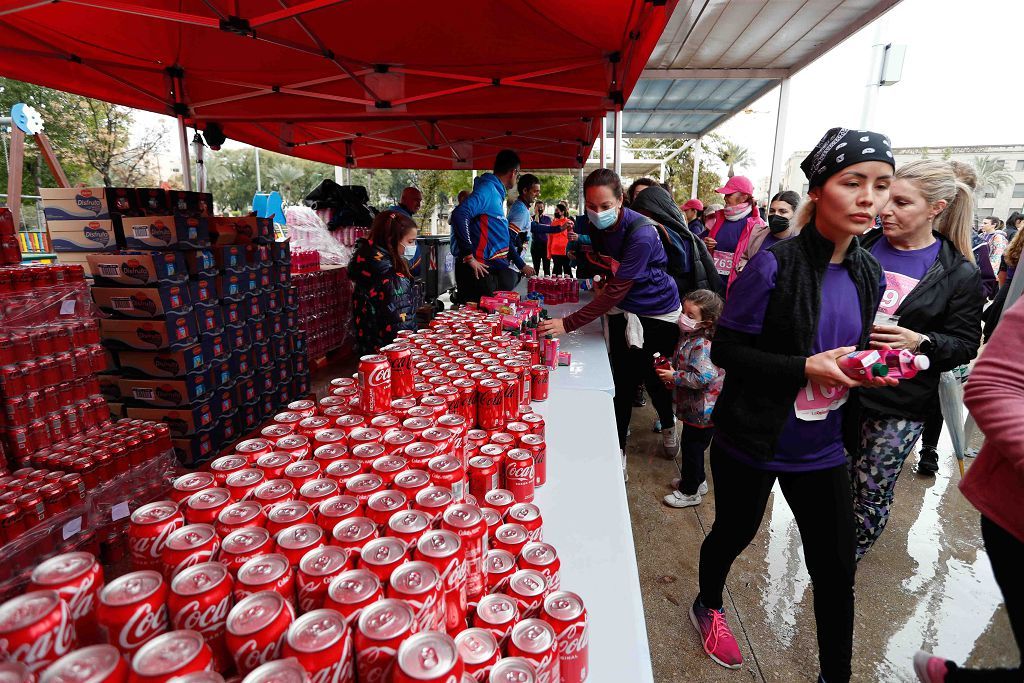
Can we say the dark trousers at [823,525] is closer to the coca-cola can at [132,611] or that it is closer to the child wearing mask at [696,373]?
the child wearing mask at [696,373]

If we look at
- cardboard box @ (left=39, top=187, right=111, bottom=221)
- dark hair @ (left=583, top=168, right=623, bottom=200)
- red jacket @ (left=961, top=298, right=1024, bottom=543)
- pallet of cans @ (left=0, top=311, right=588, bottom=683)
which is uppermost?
dark hair @ (left=583, top=168, right=623, bottom=200)

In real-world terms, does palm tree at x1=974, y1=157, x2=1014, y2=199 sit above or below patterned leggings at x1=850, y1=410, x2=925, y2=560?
above

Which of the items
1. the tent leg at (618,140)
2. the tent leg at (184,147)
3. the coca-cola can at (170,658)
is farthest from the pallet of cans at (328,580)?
the tent leg at (184,147)

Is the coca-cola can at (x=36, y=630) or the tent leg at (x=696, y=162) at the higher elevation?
the tent leg at (x=696, y=162)

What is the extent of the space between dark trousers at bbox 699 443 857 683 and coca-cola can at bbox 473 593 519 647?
47.2 inches

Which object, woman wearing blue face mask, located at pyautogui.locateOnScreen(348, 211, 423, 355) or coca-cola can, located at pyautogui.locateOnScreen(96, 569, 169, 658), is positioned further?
woman wearing blue face mask, located at pyautogui.locateOnScreen(348, 211, 423, 355)

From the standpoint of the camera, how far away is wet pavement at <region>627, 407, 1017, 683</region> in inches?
84.7

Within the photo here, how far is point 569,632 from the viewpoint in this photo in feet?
2.89

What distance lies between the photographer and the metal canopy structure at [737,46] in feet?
17.5

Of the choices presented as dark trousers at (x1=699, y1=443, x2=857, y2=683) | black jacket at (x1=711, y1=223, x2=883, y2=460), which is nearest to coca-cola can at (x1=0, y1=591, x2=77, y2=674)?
black jacket at (x1=711, y1=223, x2=883, y2=460)

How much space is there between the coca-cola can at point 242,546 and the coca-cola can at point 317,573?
92 mm

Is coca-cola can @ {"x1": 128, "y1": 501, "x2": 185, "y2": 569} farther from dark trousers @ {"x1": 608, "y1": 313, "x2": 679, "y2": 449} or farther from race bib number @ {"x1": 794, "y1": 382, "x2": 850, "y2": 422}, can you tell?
dark trousers @ {"x1": 608, "y1": 313, "x2": 679, "y2": 449}

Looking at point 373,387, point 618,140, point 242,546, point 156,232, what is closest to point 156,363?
point 156,232

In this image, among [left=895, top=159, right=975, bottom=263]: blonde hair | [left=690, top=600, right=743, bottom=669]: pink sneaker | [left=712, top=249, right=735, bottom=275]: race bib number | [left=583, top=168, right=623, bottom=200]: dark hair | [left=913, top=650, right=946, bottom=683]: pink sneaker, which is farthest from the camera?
[left=712, top=249, right=735, bottom=275]: race bib number
